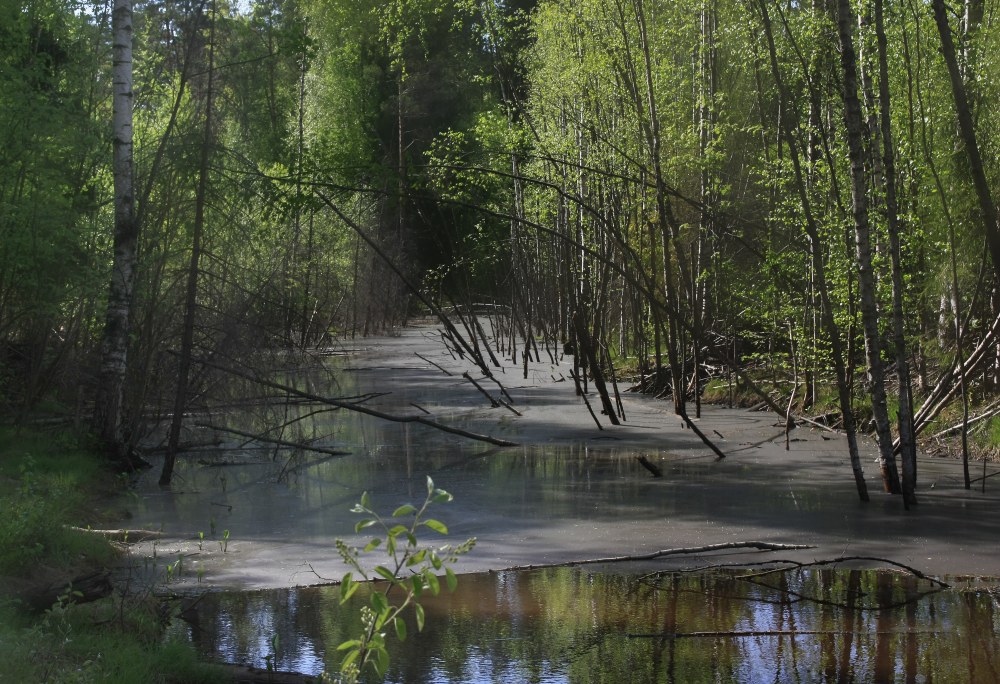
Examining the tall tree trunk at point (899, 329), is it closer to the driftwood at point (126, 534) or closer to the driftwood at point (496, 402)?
the driftwood at point (126, 534)

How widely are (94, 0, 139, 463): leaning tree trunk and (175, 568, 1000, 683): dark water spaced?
443cm

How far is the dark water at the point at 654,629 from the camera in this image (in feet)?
17.5

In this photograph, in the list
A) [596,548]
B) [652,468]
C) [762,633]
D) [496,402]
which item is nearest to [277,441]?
[652,468]

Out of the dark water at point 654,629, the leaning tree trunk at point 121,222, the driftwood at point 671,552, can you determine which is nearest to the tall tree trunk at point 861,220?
the driftwood at point 671,552

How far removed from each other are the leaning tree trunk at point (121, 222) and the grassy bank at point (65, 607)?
1.36 m

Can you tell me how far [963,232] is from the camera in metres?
11.5

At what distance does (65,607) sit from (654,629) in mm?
2805

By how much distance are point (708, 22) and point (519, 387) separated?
6.20m

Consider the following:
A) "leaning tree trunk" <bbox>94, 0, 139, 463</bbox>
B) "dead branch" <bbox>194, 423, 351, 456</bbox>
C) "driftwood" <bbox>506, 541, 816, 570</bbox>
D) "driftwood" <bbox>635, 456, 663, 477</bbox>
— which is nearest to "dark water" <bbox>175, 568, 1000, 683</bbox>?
"driftwood" <bbox>506, 541, 816, 570</bbox>

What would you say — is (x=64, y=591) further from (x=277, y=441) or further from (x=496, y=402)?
(x=496, y=402)

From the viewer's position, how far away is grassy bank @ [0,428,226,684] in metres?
4.43

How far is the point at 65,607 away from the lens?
5.31 metres

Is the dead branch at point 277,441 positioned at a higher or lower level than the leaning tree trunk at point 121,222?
lower

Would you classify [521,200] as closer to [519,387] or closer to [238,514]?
[519,387]
